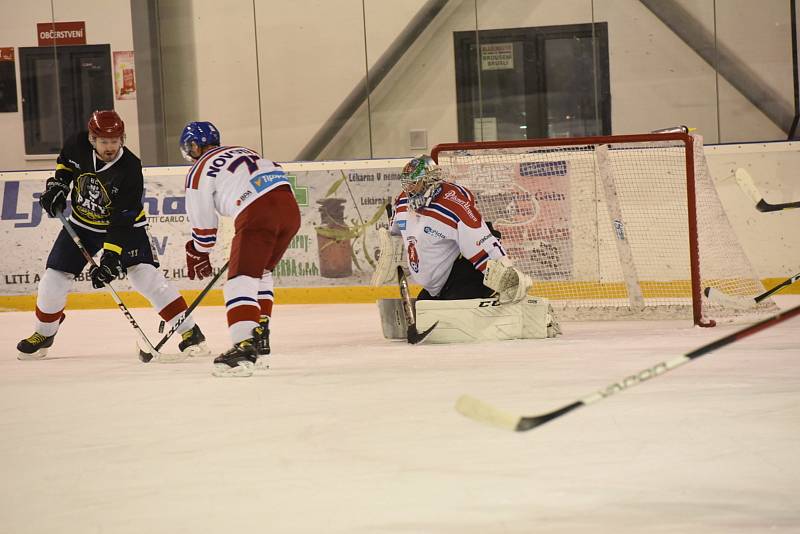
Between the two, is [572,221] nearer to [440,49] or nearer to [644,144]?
[644,144]

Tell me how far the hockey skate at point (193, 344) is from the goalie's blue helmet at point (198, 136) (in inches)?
31.8

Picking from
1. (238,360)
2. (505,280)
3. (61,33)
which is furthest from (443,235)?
(61,33)

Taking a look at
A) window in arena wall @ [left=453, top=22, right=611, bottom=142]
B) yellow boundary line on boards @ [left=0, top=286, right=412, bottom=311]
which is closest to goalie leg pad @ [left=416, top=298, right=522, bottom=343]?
yellow boundary line on boards @ [left=0, top=286, right=412, bottom=311]

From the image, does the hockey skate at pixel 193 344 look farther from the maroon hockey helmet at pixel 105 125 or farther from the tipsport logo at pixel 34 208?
the tipsport logo at pixel 34 208

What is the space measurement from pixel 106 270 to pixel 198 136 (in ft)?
2.30

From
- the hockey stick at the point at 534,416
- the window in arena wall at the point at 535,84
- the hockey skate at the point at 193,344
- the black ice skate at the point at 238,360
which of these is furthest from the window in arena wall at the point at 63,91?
the hockey stick at the point at 534,416

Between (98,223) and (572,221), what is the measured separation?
2.90 metres

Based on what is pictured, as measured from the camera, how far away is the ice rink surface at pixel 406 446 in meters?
1.96

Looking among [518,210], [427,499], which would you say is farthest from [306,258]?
[427,499]

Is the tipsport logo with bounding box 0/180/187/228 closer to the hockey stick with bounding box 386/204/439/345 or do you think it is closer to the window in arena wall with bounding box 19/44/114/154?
the window in arena wall with bounding box 19/44/114/154

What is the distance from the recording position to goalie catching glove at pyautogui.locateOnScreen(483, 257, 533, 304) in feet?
14.5

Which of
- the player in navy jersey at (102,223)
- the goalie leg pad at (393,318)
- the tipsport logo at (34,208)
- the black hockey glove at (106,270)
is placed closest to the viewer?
the black hockey glove at (106,270)

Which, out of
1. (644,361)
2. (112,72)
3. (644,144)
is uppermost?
(112,72)

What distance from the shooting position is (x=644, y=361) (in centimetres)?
385
